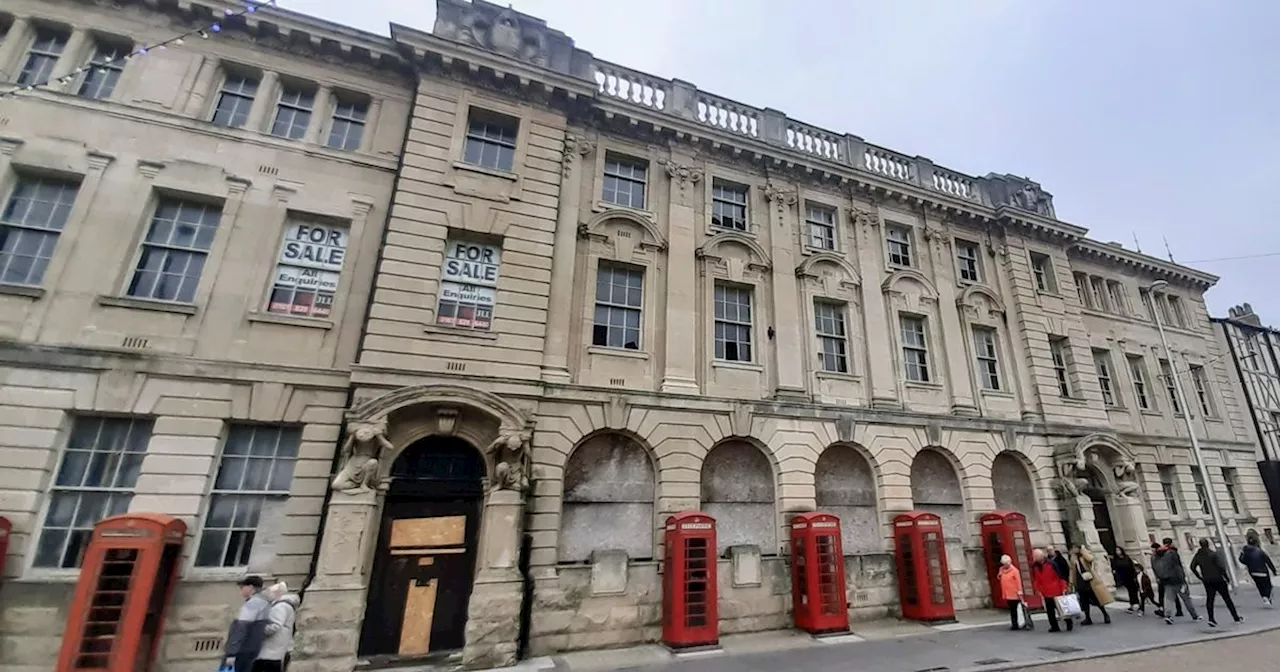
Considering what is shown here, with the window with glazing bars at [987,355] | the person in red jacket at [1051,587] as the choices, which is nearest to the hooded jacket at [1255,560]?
the person in red jacket at [1051,587]

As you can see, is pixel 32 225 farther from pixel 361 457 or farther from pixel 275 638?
pixel 275 638

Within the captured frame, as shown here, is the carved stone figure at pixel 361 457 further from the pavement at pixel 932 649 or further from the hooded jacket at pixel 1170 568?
the hooded jacket at pixel 1170 568

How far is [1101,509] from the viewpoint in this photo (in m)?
16.3

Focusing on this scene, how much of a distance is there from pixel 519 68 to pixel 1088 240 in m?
22.8

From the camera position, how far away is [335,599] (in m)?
8.37

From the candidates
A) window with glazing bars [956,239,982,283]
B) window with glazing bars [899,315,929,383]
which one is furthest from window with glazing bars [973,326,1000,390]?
window with glazing bars [899,315,929,383]

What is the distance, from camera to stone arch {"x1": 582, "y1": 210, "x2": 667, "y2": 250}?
12.9m

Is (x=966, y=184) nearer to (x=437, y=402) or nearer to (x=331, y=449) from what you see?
(x=437, y=402)

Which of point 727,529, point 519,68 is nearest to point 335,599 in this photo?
point 727,529

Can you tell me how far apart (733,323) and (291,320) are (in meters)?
10.1

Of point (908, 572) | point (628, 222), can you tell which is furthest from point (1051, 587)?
point (628, 222)

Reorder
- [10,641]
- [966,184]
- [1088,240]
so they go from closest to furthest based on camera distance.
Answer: [10,641] → [966,184] → [1088,240]

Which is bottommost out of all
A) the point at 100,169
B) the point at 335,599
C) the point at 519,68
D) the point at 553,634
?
the point at 553,634

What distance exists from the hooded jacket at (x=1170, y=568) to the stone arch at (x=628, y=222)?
1362 centimetres
